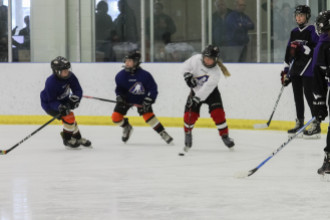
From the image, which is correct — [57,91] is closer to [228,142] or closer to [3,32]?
[228,142]

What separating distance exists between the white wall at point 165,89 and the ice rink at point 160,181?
0.63 metres

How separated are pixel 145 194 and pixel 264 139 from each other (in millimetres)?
2995

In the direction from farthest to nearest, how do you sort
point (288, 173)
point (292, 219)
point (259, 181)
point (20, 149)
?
point (20, 149), point (288, 173), point (259, 181), point (292, 219)

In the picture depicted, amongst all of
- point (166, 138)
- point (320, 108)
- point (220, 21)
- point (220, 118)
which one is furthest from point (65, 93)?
point (220, 21)

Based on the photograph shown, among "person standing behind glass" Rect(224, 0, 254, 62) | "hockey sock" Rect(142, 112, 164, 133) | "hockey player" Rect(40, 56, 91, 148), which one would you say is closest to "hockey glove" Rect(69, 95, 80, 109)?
"hockey player" Rect(40, 56, 91, 148)

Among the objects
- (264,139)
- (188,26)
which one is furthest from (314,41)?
(188,26)

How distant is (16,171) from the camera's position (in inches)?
214

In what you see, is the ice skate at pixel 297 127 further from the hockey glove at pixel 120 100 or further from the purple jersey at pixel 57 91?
the purple jersey at pixel 57 91

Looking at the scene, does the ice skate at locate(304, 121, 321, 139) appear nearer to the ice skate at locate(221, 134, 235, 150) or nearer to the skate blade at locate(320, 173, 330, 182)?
the ice skate at locate(221, 134, 235, 150)

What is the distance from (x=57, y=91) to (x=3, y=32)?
3.13m

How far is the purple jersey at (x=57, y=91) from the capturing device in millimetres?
6543

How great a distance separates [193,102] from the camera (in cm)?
625

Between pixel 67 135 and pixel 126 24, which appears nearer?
pixel 67 135

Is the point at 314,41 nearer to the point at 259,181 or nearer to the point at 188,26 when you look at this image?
the point at 188,26
